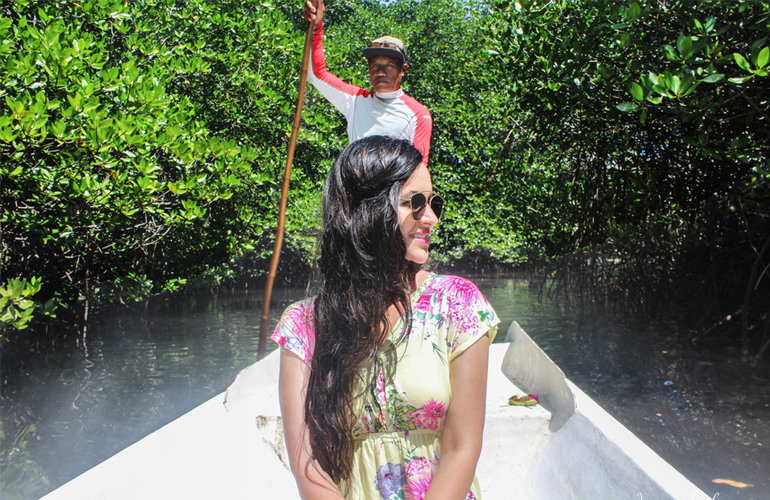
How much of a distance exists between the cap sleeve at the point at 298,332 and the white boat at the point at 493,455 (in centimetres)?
131

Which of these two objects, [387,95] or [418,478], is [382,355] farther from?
[387,95]

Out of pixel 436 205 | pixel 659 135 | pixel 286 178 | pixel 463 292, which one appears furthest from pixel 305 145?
pixel 463 292

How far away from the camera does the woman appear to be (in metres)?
1.16

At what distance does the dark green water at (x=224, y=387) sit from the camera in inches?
211

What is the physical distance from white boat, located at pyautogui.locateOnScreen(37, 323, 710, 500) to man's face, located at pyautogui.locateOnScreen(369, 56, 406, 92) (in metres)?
1.65

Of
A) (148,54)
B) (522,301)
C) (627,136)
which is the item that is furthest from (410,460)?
(522,301)

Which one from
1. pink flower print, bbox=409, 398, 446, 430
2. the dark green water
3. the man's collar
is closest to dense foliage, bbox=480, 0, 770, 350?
the dark green water

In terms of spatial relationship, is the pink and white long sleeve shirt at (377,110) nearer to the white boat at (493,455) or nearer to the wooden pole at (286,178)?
the wooden pole at (286,178)

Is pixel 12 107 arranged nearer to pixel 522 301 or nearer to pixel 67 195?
pixel 67 195

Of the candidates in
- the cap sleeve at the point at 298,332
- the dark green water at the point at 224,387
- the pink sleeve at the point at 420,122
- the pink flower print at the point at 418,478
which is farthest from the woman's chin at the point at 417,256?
the dark green water at the point at 224,387

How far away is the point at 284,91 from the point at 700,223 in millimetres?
6580

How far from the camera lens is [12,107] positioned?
3.99 meters

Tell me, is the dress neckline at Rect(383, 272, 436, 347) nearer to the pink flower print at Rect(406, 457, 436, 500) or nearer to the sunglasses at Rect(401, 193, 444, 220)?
the sunglasses at Rect(401, 193, 444, 220)

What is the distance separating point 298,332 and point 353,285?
16cm
